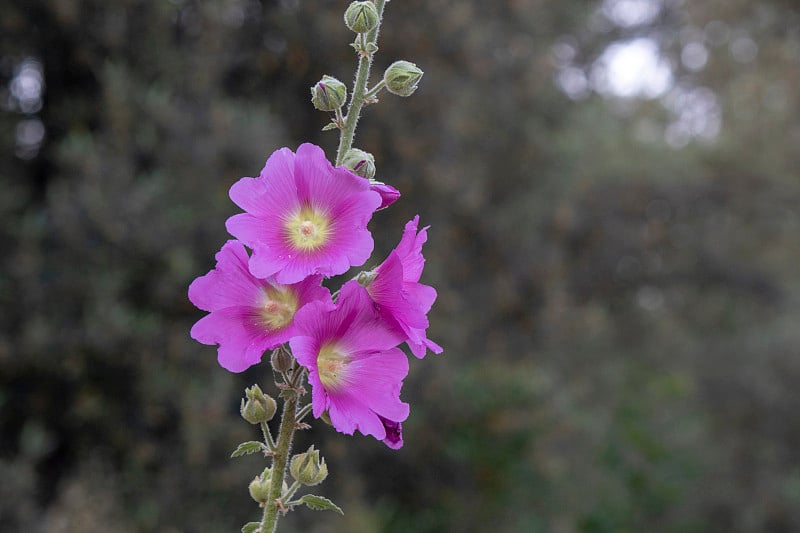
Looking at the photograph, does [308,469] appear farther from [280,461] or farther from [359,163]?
[359,163]

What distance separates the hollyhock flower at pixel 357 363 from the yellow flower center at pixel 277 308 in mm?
64

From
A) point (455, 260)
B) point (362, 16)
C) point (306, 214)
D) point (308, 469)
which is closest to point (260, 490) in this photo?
point (308, 469)

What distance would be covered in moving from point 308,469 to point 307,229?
1.17 feet

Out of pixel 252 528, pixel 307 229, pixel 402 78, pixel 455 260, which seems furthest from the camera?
pixel 455 260

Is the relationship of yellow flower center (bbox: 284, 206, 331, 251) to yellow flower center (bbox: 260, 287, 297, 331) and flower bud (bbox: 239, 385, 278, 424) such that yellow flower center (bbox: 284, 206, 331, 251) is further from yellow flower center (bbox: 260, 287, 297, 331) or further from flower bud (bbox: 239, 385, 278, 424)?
flower bud (bbox: 239, 385, 278, 424)

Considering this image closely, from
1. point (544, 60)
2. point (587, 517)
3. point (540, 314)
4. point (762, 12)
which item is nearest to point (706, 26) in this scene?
point (762, 12)

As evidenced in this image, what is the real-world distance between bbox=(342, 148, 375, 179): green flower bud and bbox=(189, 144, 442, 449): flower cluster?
4cm

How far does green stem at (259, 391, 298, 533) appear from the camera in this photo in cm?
110

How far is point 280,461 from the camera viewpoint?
44.7 inches

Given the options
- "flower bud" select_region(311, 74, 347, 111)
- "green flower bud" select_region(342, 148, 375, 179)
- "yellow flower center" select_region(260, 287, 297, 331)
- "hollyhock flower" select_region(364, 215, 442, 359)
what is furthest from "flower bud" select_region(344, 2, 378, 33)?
"yellow flower center" select_region(260, 287, 297, 331)

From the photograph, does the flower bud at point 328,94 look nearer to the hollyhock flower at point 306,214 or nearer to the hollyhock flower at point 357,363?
the hollyhock flower at point 306,214

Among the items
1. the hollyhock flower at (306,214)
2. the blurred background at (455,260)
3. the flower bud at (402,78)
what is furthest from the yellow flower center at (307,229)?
the blurred background at (455,260)

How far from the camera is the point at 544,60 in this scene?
626cm

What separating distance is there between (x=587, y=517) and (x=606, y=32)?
458 centimetres
